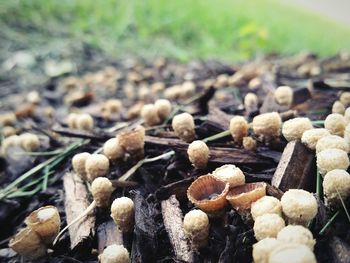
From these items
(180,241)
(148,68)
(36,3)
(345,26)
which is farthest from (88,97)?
(345,26)

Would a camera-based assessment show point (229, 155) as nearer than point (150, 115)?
Yes

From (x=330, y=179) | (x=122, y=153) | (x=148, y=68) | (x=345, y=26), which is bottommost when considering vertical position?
(x=345, y=26)

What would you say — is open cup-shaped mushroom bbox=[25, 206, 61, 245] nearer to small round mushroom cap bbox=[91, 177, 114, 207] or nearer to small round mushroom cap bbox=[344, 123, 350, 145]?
small round mushroom cap bbox=[91, 177, 114, 207]

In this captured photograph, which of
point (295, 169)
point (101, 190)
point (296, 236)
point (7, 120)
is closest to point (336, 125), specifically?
point (295, 169)

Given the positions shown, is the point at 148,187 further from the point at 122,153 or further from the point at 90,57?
the point at 90,57

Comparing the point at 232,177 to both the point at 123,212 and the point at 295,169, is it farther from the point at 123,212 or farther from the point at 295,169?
the point at 123,212

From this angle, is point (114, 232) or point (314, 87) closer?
point (114, 232)
